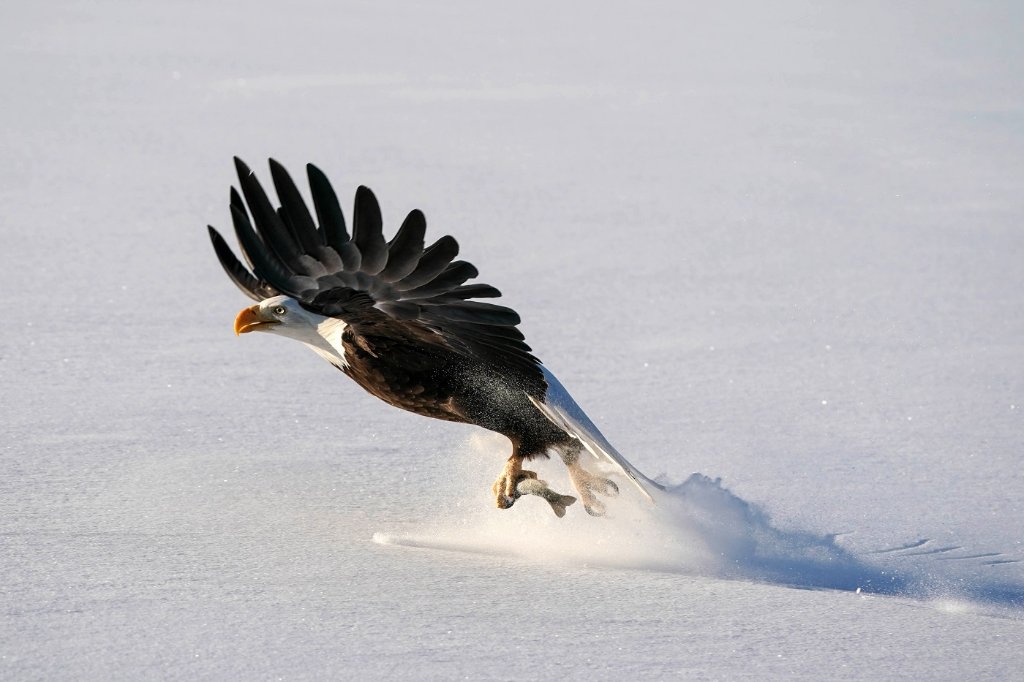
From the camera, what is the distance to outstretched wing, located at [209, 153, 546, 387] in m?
3.60

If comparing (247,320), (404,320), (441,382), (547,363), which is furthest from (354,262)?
(547,363)

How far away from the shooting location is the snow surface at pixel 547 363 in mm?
3523

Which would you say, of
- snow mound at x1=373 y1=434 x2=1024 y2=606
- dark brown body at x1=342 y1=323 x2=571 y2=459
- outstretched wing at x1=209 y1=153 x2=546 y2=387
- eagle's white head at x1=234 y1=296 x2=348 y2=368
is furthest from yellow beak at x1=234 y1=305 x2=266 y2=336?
snow mound at x1=373 y1=434 x2=1024 y2=606

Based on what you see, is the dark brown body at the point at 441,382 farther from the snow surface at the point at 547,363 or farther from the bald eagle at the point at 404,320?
the snow surface at the point at 547,363

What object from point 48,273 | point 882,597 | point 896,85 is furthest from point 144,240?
point 896,85

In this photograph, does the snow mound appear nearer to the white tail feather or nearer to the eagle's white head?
the white tail feather

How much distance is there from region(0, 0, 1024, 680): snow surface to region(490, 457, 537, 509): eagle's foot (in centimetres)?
14

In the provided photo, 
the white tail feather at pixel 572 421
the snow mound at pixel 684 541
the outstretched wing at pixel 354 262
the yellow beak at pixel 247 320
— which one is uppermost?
the outstretched wing at pixel 354 262

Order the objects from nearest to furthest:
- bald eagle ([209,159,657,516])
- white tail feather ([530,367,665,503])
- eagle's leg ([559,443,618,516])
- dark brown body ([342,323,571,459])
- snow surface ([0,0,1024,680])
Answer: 1. snow surface ([0,0,1024,680])
2. bald eagle ([209,159,657,516])
3. dark brown body ([342,323,571,459])
4. white tail feather ([530,367,665,503])
5. eagle's leg ([559,443,618,516])

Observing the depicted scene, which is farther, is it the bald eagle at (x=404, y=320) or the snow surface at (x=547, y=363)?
the bald eagle at (x=404, y=320)

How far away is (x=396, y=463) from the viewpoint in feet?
15.6

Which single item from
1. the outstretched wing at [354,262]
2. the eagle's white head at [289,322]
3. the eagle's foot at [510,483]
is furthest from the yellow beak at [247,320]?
the eagle's foot at [510,483]

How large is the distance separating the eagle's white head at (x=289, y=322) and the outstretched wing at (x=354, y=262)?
6 centimetres

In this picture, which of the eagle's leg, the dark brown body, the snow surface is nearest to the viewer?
the snow surface
